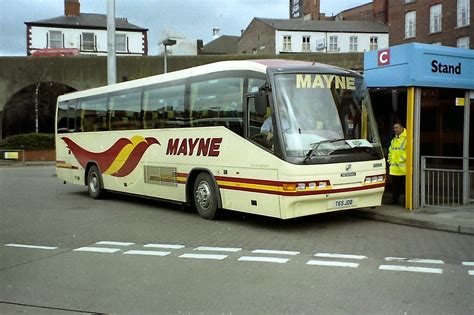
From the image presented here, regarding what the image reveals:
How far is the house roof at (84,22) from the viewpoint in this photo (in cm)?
5212

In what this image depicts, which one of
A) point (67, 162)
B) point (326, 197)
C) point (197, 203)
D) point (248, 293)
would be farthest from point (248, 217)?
point (67, 162)

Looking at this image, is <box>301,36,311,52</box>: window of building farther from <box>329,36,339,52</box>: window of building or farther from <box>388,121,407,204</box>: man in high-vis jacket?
<box>388,121,407,204</box>: man in high-vis jacket

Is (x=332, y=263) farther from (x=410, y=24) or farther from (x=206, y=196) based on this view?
(x=410, y=24)

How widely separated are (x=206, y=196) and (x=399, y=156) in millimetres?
4064

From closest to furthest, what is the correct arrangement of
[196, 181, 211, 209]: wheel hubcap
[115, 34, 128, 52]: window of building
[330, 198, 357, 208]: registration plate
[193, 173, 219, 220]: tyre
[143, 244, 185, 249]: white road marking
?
[143, 244, 185, 249]: white road marking < [330, 198, 357, 208]: registration plate < [193, 173, 219, 220]: tyre < [196, 181, 211, 209]: wheel hubcap < [115, 34, 128, 52]: window of building

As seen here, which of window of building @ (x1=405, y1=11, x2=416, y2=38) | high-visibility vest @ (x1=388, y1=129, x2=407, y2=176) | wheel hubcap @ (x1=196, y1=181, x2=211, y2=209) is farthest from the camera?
window of building @ (x1=405, y1=11, x2=416, y2=38)

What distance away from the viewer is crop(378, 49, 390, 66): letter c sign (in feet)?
34.3

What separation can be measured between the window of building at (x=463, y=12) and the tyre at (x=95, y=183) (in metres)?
39.1

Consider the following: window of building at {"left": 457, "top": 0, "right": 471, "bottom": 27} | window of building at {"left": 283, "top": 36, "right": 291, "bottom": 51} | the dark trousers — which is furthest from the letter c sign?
window of building at {"left": 283, "top": 36, "right": 291, "bottom": 51}

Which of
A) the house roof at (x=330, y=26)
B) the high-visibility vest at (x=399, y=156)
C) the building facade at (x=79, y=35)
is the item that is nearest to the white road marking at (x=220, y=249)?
the high-visibility vest at (x=399, y=156)

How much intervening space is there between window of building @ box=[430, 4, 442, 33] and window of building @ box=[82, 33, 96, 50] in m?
33.9

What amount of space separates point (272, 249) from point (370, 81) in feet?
16.9

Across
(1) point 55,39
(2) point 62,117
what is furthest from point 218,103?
(1) point 55,39

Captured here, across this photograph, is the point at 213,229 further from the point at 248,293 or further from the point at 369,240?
the point at 248,293
